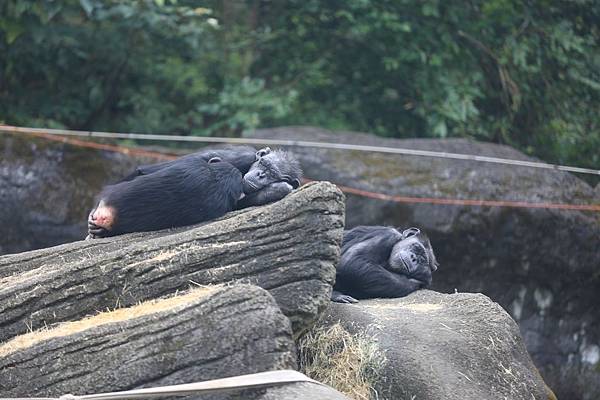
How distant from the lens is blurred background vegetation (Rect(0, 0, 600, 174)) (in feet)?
36.0

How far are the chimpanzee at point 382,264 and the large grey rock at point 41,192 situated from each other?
2.91 meters

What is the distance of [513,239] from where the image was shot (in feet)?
29.3

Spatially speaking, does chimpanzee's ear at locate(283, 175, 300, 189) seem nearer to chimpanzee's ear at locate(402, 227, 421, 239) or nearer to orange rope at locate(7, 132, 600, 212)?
chimpanzee's ear at locate(402, 227, 421, 239)

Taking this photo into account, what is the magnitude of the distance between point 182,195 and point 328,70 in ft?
22.9

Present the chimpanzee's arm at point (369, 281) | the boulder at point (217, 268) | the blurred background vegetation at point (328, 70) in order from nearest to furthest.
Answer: the boulder at point (217, 268), the chimpanzee's arm at point (369, 281), the blurred background vegetation at point (328, 70)

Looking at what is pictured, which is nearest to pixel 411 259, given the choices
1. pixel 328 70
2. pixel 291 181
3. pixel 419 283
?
pixel 419 283

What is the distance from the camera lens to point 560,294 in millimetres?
9102

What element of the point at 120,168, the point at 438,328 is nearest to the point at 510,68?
the point at 120,168

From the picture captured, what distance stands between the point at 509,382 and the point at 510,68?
746 cm

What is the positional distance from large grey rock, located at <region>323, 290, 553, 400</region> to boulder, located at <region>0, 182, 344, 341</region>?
50 centimetres

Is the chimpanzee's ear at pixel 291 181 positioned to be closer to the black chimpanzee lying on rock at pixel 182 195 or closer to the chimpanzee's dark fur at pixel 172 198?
the black chimpanzee lying on rock at pixel 182 195

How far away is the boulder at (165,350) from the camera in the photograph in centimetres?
381

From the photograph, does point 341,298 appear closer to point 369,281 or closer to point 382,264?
point 369,281

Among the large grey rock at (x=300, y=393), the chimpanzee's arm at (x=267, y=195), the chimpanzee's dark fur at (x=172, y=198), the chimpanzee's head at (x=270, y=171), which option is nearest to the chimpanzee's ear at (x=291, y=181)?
the chimpanzee's head at (x=270, y=171)
